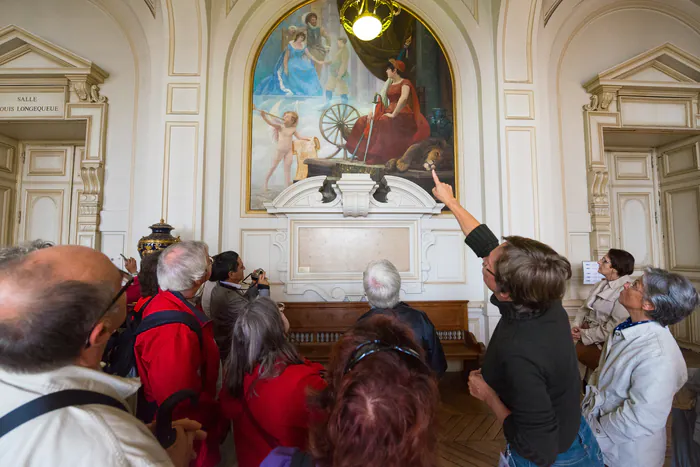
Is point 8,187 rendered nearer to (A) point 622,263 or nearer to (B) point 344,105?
(B) point 344,105

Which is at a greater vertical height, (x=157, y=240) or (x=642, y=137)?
(x=642, y=137)

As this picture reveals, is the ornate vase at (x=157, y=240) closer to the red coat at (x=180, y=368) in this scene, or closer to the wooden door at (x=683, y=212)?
the red coat at (x=180, y=368)

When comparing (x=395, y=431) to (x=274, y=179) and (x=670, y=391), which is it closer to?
(x=670, y=391)

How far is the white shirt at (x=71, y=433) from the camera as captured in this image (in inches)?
23.4

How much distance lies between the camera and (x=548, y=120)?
4.79 metres

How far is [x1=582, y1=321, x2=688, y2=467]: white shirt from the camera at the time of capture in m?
1.50

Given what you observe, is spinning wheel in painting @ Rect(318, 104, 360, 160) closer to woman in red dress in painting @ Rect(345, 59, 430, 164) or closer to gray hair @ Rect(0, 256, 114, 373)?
woman in red dress in painting @ Rect(345, 59, 430, 164)

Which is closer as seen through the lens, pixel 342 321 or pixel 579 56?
pixel 342 321

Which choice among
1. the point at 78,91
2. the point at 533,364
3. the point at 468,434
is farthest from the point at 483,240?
the point at 78,91

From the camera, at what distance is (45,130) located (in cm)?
508

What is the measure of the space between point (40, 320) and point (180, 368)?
2.81 feet

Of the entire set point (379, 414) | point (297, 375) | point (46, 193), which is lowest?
point (297, 375)

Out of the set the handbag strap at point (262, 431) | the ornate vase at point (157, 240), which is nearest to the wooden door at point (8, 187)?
the ornate vase at point (157, 240)

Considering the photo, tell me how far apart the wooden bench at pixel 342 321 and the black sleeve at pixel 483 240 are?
113 inches
